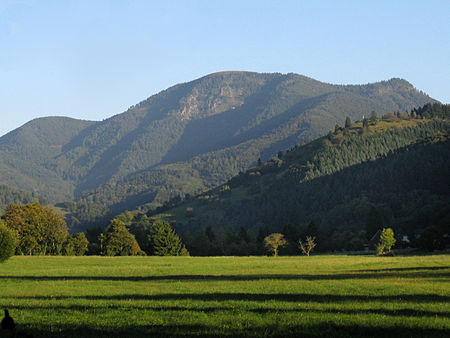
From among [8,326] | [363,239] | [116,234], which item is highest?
[8,326]

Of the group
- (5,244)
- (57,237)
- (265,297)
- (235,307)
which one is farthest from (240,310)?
(57,237)

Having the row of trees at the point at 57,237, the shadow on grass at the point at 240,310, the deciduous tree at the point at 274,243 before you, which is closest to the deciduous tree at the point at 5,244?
the row of trees at the point at 57,237

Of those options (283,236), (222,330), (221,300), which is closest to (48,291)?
(221,300)

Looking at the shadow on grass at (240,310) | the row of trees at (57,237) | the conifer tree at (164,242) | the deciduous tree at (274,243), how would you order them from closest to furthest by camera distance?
1. the shadow on grass at (240,310)
2. the row of trees at (57,237)
3. the conifer tree at (164,242)
4. the deciduous tree at (274,243)

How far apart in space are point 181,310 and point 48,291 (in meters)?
14.2

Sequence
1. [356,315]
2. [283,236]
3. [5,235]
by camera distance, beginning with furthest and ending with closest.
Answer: [283,236] < [5,235] < [356,315]

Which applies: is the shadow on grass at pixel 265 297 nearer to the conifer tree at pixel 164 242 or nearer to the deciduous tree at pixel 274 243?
the conifer tree at pixel 164 242

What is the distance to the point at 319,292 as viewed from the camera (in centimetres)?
3094

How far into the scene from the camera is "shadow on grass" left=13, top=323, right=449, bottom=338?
1850cm

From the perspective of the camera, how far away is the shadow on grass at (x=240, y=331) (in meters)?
18.5

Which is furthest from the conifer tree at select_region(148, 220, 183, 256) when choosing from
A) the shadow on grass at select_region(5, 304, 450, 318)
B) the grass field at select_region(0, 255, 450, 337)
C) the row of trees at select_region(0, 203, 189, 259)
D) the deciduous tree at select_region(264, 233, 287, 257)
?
the shadow on grass at select_region(5, 304, 450, 318)

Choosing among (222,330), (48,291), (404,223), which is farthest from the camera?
(404,223)

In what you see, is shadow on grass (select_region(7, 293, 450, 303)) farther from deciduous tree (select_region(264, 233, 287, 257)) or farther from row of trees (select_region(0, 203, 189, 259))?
deciduous tree (select_region(264, 233, 287, 257))

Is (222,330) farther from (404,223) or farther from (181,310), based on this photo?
(404,223)
